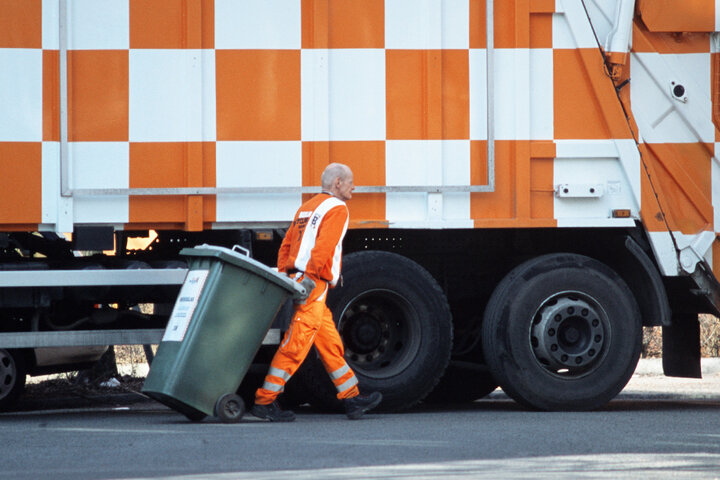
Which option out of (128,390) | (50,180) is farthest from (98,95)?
(128,390)

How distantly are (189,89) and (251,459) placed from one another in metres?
2.62

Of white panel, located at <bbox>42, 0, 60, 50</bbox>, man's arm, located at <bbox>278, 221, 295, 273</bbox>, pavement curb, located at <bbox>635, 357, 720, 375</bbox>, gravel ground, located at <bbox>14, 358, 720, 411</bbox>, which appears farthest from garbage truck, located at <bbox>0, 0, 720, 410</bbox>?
pavement curb, located at <bbox>635, 357, 720, 375</bbox>

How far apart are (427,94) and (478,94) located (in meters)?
0.30

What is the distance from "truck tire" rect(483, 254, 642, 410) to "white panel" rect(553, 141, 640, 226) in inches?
10.3

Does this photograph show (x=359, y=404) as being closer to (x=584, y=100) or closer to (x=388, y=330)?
(x=388, y=330)

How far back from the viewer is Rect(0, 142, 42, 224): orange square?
6.86 meters

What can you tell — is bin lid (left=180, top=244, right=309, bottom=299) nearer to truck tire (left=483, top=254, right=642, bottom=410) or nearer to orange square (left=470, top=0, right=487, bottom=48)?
truck tire (left=483, top=254, right=642, bottom=410)

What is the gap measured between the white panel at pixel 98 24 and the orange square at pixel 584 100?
246cm

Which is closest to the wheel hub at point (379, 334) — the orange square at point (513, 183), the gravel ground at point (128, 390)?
the orange square at point (513, 183)

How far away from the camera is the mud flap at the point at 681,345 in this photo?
784cm

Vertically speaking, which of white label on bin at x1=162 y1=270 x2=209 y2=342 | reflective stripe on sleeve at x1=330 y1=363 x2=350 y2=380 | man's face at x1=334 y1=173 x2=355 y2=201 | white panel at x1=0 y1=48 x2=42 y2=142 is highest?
white panel at x1=0 y1=48 x2=42 y2=142

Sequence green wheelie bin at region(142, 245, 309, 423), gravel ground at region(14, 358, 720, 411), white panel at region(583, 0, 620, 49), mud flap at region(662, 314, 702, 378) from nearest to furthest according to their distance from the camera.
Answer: green wheelie bin at region(142, 245, 309, 423) < white panel at region(583, 0, 620, 49) < mud flap at region(662, 314, 702, 378) < gravel ground at region(14, 358, 720, 411)

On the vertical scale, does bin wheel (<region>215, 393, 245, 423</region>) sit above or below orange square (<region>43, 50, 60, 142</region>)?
below

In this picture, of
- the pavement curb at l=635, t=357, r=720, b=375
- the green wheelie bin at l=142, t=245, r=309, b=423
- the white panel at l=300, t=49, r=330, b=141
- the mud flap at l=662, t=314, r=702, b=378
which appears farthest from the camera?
the pavement curb at l=635, t=357, r=720, b=375
